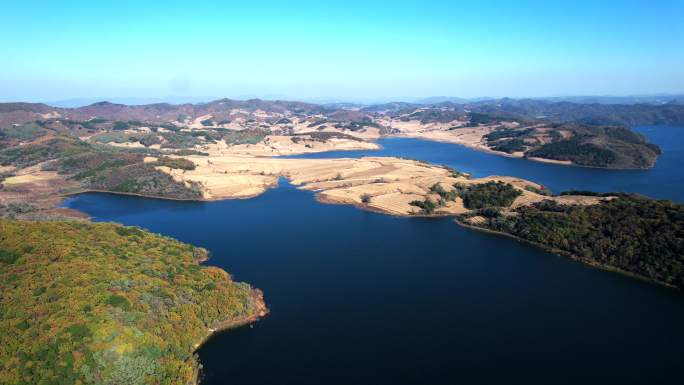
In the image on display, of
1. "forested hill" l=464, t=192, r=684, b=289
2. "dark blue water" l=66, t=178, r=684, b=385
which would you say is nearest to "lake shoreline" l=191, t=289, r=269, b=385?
"dark blue water" l=66, t=178, r=684, b=385

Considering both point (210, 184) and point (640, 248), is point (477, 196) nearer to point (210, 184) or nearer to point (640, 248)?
point (640, 248)

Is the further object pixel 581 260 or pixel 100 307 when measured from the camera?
pixel 581 260

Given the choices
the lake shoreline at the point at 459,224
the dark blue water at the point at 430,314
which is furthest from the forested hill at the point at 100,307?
the lake shoreline at the point at 459,224

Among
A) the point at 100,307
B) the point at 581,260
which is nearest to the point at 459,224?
the point at 581,260

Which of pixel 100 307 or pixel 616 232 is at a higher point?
pixel 100 307

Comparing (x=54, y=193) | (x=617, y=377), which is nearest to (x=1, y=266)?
(x=617, y=377)

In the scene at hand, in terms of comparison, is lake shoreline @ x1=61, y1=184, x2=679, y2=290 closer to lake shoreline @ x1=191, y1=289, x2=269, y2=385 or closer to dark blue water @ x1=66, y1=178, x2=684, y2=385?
lake shoreline @ x1=191, y1=289, x2=269, y2=385

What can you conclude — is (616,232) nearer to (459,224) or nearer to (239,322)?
(459,224)
